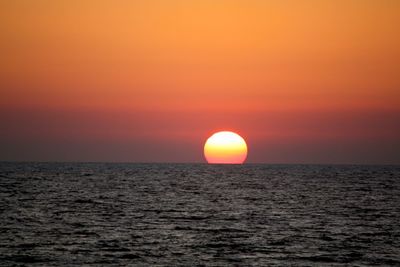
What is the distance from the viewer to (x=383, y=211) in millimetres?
75375

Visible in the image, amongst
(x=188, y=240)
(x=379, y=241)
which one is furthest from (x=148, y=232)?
(x=379, y=241)

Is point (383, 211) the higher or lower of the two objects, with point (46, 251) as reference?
higher

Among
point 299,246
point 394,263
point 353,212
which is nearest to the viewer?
point 394,263

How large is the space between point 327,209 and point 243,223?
19.3 meters

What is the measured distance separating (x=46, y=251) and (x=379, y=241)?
77.0 ft

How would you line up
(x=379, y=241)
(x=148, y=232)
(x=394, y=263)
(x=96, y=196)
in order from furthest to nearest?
(x=96, y=196)
(x=148, y=232)
(x=379, y=241)
(x=394, y=263)

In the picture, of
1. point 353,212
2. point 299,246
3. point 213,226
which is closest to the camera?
point 299,246

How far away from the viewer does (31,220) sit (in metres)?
60.1

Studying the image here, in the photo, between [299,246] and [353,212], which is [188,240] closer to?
[299,246]

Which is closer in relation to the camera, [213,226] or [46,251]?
[46,251]

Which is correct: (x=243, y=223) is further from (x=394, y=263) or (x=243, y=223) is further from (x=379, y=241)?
(x=394, y=263)

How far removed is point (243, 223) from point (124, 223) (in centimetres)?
1042

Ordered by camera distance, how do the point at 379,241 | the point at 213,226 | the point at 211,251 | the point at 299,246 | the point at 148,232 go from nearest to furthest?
the point at 211,251, the point at 299,246, the point at 379,241, the point at 148,232, the point at 213,226

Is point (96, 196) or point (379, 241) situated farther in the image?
point (96, 196)
